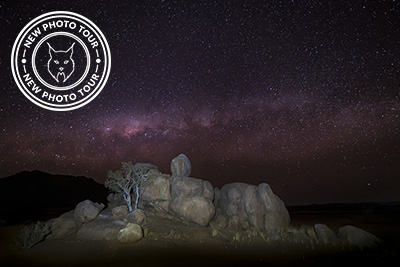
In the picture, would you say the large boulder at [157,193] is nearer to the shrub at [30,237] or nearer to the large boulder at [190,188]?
the large boulder at [190,188]

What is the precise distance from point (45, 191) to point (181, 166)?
11572cm

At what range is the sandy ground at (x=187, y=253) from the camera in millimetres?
16859

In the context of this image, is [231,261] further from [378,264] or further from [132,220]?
[132,220]

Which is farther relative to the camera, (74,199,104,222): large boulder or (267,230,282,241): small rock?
(74,199,104,222): large boulder

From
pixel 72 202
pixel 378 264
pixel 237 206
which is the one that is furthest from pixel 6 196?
pixel 378 264

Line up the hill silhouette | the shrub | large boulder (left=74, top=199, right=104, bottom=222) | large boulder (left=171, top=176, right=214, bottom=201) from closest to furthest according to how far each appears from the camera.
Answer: the shrub, large boulder (left=74, top=199, right=104, bottom=222), large boulder (left=171, top=176, right=214, bottom=201), the hill silhouette

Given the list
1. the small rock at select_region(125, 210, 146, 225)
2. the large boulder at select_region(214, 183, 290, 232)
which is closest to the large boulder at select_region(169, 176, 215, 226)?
the large boulder at select_region(214, 183, 290, 232)

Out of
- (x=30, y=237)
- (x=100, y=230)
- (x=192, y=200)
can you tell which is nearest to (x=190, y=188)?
(x=192, y=200)

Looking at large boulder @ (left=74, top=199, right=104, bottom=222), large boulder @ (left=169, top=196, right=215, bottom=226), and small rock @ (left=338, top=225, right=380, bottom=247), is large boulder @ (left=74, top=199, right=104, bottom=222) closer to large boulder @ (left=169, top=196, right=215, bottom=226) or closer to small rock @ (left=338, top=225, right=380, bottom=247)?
large boulder @ (left=169, top=196, right=215, bottom=226)

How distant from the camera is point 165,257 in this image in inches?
698

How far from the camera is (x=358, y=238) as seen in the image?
867 inches

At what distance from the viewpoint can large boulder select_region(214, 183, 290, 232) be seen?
27094mm

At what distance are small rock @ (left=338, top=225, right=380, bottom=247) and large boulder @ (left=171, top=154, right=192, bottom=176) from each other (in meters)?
17.9

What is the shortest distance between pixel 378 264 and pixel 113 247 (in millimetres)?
18930
